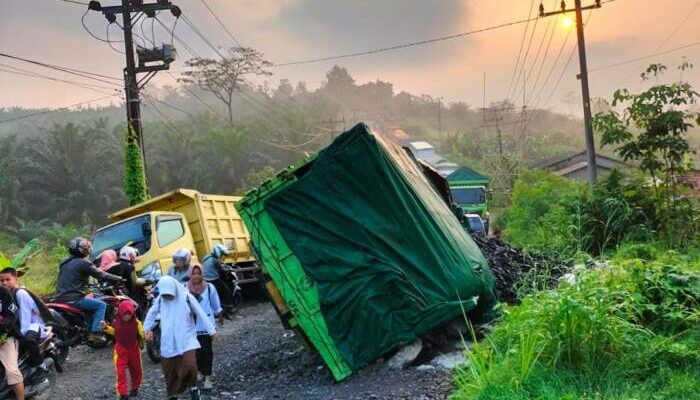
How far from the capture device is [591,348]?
5.11m

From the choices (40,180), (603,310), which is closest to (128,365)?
(603,310)

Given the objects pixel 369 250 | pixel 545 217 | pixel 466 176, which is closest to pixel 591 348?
pixel 369 250

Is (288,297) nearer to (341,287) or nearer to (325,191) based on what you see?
(341,287)

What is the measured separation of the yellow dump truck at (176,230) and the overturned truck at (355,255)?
4.44 m

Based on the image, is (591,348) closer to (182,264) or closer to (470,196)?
(182,264)

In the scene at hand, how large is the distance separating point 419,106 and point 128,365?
11086 centimetres

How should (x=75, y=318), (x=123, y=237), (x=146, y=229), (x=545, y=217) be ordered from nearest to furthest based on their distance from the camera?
(x=75, y=318)
(x=146, y=229)
(x=123, y=237)
(x=545, y=217)

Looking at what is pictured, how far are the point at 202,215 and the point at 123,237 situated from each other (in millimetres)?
2040

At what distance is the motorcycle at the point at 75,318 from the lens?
7.56 m

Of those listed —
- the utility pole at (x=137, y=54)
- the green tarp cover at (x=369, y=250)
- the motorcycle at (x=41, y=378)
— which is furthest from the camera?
the utility pole at (x=137, y=54)

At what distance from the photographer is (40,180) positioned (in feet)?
133

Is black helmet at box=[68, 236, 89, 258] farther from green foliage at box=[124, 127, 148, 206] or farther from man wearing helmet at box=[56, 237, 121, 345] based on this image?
green foliage at box=[124, 127, 148, 206]

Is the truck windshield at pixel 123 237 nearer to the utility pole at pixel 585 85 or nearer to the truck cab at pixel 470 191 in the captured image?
the utility pole at pixel 585 85

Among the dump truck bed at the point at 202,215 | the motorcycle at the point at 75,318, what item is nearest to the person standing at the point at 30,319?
the motorcycle at the point at 75,318
